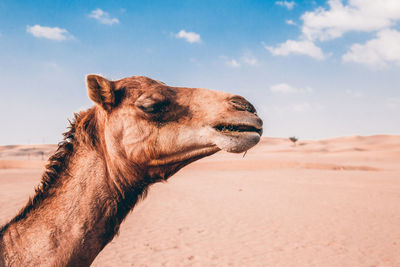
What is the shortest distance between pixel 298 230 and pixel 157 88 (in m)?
8.91

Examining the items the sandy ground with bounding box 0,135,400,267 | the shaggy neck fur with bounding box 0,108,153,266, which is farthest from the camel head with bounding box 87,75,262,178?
the sandy ground with bounding box 0,135,400,267

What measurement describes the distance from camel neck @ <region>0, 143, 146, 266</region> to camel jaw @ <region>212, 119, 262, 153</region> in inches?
33.5

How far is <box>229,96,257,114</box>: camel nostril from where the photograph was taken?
2.35 metres

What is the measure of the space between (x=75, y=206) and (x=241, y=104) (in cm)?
152

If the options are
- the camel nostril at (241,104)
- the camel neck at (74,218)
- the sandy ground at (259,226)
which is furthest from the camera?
the sandy ground at (259,226)

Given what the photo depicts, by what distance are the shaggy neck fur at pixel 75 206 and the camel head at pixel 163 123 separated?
14cm

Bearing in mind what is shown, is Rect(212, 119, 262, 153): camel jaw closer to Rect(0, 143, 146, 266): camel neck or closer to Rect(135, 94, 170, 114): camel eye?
Rect(135, 94, 170, 114): camel eye

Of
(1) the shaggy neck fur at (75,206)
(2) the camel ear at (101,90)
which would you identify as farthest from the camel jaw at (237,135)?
(2) the camel ear at (101,90)

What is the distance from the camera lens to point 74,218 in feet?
6.87

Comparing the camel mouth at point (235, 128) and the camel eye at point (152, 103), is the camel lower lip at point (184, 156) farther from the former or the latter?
the camel eye at point (152, 103)

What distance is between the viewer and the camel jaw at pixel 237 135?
88.7 inches

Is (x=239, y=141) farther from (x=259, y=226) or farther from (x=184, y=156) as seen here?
(x=259, y=226)

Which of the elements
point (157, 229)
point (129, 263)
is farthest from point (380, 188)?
point (129, 263)

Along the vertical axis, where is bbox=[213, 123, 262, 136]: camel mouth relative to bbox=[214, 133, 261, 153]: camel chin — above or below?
above
